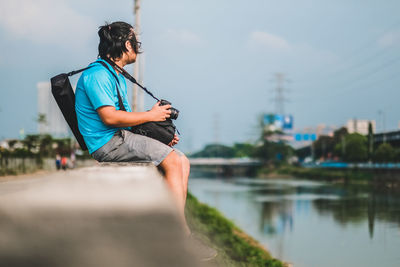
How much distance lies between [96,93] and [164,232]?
4.33 feet

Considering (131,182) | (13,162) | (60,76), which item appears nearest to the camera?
(131,182)

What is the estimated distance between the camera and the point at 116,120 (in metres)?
2.22

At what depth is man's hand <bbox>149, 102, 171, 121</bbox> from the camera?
238 cm

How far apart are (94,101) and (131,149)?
286 mm

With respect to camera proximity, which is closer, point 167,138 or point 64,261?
point 64,261

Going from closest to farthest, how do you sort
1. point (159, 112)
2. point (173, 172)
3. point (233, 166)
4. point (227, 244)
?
point (173, 172)
point (159, 112)
point (227, 244)
point (233, 166)

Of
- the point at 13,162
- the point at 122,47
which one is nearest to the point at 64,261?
the point at 122,47

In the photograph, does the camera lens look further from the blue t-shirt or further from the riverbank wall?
the riverbank wall

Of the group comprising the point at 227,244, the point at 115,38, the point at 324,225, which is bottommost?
the point at 324,225

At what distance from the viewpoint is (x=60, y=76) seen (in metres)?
2.44

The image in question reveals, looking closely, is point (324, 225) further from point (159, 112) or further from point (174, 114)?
point (159, 112)

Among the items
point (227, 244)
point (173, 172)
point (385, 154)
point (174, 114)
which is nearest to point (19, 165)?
point (227, 244)

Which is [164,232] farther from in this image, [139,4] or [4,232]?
[139,4]

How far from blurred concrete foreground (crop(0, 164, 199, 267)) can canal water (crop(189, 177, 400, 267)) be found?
46.8ft
